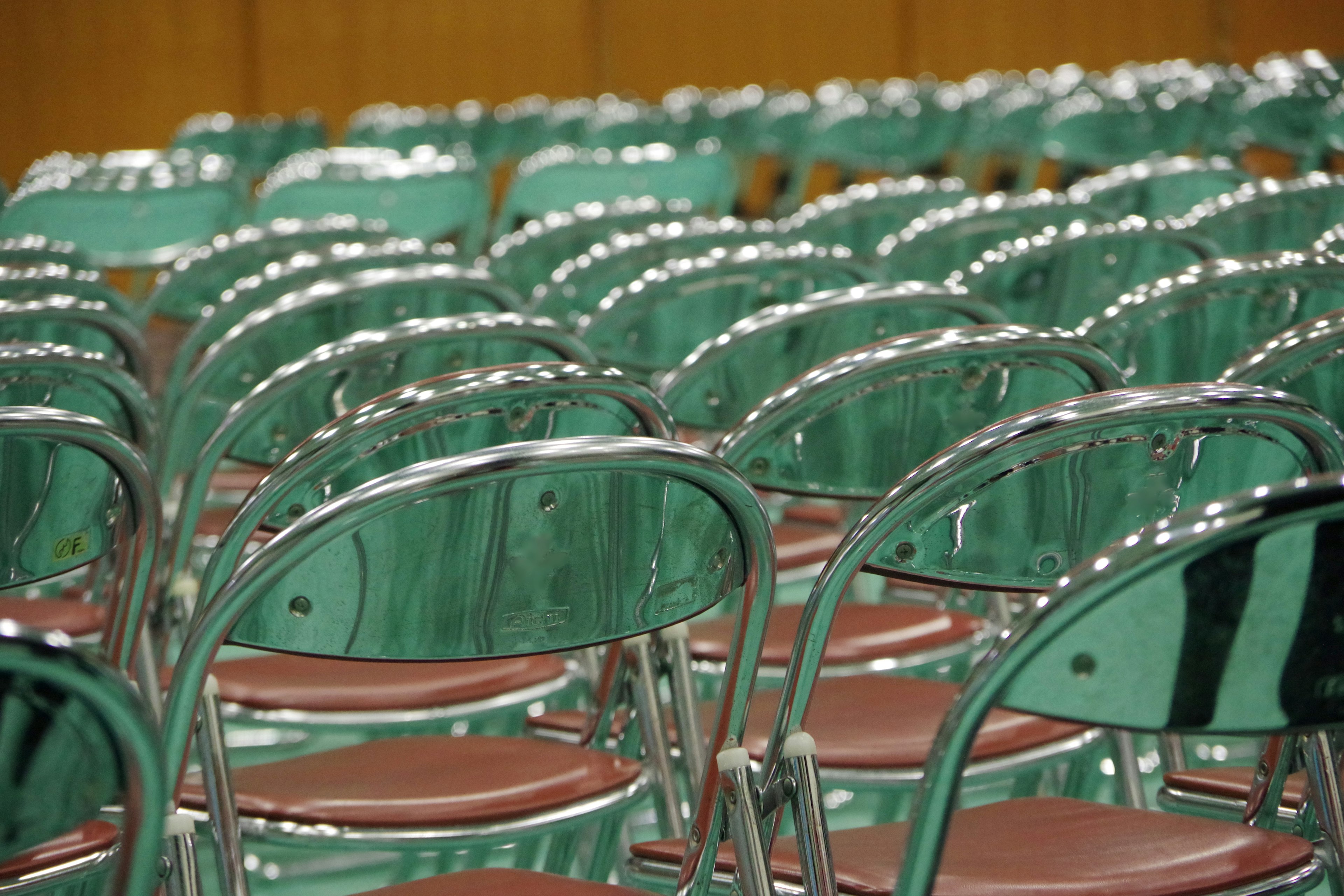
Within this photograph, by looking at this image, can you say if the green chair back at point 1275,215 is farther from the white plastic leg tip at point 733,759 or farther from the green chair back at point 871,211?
the white plastic leg tip at point 733,759

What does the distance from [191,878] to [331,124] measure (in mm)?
12083

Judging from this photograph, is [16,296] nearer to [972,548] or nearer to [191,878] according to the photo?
[191,878]

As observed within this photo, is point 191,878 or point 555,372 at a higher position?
point 555,372

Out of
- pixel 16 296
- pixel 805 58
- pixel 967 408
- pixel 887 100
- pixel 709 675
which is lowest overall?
pixel 709 675

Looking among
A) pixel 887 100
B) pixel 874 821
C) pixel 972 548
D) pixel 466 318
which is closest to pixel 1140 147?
pixel 887 100

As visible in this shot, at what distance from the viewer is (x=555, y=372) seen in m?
1.71

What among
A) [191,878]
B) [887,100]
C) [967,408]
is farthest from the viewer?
[887,100]

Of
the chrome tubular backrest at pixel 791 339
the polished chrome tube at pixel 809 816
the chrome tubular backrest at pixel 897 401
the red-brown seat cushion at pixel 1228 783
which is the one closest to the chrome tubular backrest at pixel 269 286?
the chrome tubular backrest at pixel 791 339

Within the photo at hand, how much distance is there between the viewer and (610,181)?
20.9ft

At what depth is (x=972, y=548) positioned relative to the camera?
1521 mm

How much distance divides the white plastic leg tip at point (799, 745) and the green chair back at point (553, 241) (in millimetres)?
2667

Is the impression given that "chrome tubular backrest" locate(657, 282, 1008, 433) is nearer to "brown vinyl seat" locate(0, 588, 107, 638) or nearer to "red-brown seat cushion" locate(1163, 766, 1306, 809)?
"red-brown seat cushion" locate(1163, 766, 1306, 809)

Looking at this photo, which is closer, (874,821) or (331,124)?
(874,821)

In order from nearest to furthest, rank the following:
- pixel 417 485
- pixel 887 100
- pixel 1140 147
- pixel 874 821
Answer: pixel 417 485, pixel 874 821, pixel 1140 147, pixel 887 100
